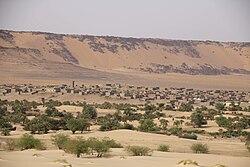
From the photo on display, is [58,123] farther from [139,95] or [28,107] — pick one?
[139,95]

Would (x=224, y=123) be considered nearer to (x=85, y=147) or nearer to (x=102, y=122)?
(x=102, y=122)

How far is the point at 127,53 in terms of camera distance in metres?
149

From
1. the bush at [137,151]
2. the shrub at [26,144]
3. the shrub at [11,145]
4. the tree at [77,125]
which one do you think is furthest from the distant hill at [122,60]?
the bush at [137,151]

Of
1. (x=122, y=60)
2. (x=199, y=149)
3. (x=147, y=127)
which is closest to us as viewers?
(x=199, y=149)

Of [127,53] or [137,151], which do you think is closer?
[137,151]

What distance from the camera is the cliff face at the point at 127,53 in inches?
5182

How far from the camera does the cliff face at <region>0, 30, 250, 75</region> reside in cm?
13162

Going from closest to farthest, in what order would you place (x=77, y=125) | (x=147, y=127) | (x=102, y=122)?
(x=77, y=125)
(x=147, y=127)
(x=102, y=122)

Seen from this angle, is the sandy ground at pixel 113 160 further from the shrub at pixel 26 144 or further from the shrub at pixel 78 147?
the shrub at pixel 26 144

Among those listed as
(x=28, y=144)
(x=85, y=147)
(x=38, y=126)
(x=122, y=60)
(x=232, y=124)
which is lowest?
(x=232, y=124)

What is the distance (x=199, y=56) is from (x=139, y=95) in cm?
7953

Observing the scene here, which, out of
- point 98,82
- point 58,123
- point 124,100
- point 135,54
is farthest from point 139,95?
point 135,54

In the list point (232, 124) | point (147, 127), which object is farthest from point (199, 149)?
point (232, 124)

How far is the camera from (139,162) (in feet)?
71.9
